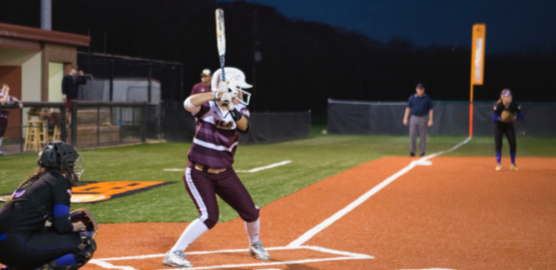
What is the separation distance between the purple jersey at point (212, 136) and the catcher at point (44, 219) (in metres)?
1.21

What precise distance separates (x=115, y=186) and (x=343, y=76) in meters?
73.9

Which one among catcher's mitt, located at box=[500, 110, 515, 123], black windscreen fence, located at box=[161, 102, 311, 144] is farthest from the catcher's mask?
black windscreen fence, located at box=[161, 102, 311, 144]

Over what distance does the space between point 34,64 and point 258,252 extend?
19.0 meters

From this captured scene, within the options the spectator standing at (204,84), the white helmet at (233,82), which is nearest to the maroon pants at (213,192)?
the white helmet at (233,82)

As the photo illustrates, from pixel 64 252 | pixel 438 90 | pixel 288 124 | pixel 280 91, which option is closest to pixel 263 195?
pixel 64 252

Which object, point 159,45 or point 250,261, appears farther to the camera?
point 159,45

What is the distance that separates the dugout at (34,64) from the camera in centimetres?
2169

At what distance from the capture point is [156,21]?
190 feet

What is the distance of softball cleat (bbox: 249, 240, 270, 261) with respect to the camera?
18.7ft

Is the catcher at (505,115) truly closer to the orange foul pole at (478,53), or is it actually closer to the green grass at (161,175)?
the green grass at (161,175)

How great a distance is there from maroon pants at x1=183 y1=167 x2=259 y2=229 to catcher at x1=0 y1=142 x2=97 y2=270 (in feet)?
3.82

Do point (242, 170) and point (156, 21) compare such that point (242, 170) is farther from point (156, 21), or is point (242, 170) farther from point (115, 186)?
point (156, 21)

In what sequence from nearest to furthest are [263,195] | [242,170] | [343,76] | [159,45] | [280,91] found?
1. [263,195]
2. [242,170]
3. [159,45]
4. [280,91]
5. [343,76]

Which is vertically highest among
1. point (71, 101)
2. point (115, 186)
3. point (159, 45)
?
point (159, 45)
